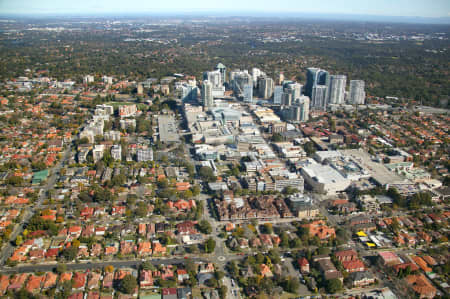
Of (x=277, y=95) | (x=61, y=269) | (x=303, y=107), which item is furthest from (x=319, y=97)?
(x=61, y=269)

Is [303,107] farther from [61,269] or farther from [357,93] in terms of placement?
[61,269]

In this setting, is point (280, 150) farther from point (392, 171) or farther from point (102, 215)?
point (102, 215)

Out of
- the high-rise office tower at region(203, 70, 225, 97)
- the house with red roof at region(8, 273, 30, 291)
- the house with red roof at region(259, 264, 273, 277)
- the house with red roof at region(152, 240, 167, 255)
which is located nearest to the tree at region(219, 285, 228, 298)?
the house with red roof at region(259, 264, 273, 277)

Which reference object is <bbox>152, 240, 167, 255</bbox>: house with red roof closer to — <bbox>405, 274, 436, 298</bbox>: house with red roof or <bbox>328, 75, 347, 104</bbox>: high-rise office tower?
<bbox>405, 274, 436, 298</bbox>: house with red roof

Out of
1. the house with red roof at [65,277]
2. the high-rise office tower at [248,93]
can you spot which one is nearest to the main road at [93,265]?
the house with red roof at [65,277]

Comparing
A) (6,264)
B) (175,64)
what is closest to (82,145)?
(6,264)

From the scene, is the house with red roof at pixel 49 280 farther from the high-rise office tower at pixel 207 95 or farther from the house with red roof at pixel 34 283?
the high-rise office tower at pixel 207 95
